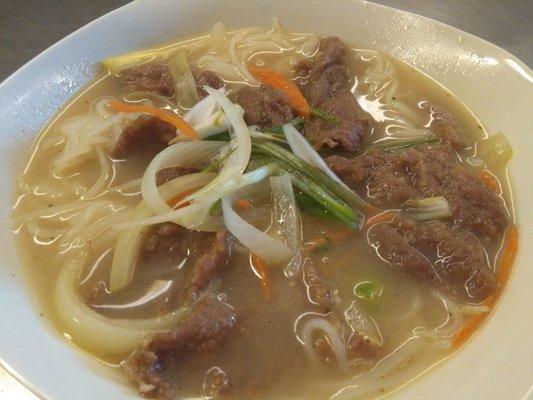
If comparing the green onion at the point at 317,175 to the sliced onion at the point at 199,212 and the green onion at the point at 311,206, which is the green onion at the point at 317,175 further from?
the sliced onion at the point at 199,212

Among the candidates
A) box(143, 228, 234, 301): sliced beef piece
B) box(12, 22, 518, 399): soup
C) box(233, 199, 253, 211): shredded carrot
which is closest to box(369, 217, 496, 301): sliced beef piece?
box(12, 22, 518, 399): soup

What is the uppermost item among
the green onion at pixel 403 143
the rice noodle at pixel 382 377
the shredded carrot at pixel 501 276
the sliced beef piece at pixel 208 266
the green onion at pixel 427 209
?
the green onion at pixel 403 143

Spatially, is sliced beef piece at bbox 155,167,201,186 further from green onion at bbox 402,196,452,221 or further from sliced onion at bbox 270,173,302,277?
green onion at bbox 402,196,452,221

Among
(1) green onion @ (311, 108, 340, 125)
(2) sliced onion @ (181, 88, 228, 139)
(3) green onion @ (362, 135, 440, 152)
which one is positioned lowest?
(3) green onion @ (362, 135, 440, 152)

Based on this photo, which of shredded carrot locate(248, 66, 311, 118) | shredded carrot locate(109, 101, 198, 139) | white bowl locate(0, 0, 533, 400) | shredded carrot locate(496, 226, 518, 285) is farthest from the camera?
shredded carrot locate(248, 66, 311, 118)

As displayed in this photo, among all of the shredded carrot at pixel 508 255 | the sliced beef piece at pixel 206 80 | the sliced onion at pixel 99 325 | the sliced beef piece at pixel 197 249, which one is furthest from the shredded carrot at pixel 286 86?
the sliced onion at pixel 99 325

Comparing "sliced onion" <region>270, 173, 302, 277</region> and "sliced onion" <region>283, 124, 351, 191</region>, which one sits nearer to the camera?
"sliced onion" <region>270, 173, 302, 277</region>

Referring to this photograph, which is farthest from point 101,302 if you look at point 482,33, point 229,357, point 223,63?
point 482,33
